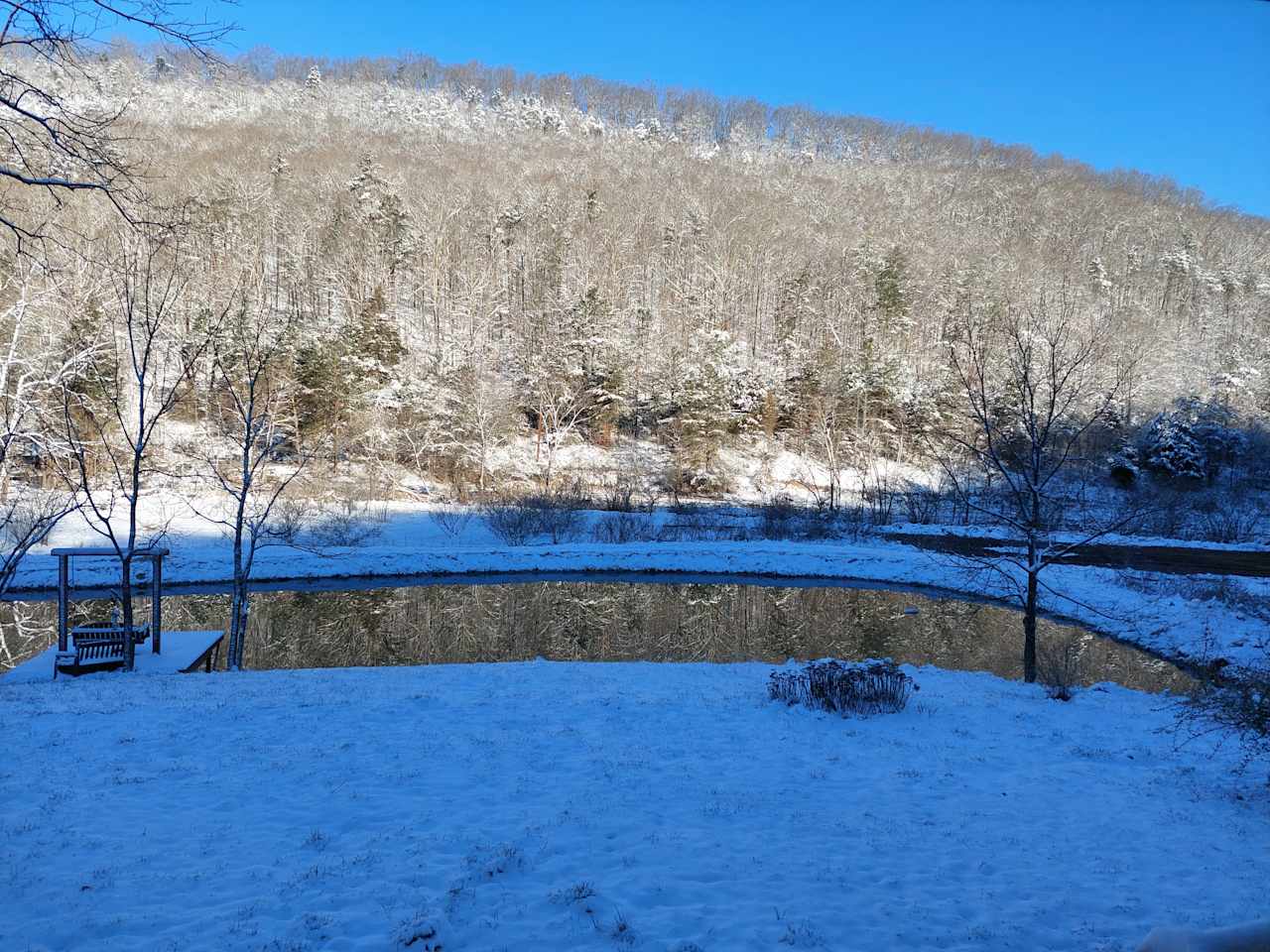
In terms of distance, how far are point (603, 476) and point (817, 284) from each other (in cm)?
3263

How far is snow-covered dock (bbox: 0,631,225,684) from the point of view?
37.5ft

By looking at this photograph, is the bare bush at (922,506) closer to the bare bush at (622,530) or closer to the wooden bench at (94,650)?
the bare bush at (622,530)

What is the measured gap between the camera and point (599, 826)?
5.73 meters

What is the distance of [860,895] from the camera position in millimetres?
4688

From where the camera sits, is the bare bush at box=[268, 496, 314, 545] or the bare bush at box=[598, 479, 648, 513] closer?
the bare bush at box=[268, 496, 314, 545]

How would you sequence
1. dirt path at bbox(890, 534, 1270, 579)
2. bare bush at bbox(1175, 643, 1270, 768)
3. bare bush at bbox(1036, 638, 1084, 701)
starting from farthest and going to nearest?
1. dirt path at bbox(890, 534, 1270, 579)
2. bare bush at bbox(1036, 638, 1084, 701)
3. bare bush at bbox(1175, 643, 1270, 768)

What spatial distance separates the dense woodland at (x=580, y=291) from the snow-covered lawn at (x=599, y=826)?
423cm

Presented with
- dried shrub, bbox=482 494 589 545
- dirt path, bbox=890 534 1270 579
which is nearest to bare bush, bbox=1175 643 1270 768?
dirt path, bbox=890 534 1270 579

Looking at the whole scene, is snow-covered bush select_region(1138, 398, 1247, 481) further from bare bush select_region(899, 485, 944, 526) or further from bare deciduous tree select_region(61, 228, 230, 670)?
bare deciduous tree select_region(61, 228, 230, 670)

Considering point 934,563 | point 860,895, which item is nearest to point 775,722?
point 860,895

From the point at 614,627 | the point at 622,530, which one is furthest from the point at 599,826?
the point at 622,530

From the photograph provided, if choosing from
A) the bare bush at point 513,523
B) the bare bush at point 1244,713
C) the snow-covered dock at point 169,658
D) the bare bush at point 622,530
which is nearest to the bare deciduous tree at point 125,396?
the snow-covered dock at point 169,658

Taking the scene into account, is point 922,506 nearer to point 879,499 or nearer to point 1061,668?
point 879,499

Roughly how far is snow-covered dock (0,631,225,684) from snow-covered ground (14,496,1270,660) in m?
6.41
